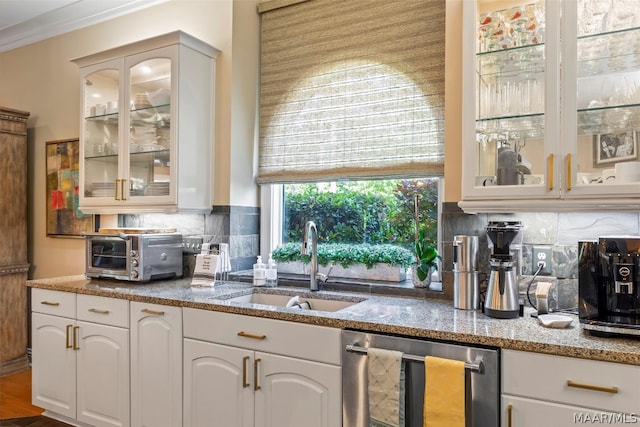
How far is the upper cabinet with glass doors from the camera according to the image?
2678mm

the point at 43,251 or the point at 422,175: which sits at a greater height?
the point at 422,175

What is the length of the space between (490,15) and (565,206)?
84 cm

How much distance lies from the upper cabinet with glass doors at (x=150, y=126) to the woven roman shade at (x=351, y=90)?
421 millimetres

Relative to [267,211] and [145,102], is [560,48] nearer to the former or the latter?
[267,211]

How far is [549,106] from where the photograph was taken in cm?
174

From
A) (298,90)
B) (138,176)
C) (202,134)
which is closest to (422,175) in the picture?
(298,90)

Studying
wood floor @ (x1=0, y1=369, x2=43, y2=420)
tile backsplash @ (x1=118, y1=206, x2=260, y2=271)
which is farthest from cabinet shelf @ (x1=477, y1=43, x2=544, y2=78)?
wood floor @ (x1=0, y1=369, x2=43, y2=420)

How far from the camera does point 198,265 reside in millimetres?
2650

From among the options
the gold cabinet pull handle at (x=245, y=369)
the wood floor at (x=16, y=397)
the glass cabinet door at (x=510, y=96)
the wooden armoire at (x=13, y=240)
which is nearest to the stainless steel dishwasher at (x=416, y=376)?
the gold cabinet pull handle at (x=245, y=369)

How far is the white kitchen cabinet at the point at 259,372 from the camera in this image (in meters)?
1.83

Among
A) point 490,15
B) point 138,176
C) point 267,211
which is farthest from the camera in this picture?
point 267,211

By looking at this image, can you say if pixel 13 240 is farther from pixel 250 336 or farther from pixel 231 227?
Result: pixel 250 336

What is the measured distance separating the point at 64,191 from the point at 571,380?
363 cm

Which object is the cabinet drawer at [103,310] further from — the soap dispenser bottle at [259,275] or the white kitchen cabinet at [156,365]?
the soap dispenser bottle at [259,275]
